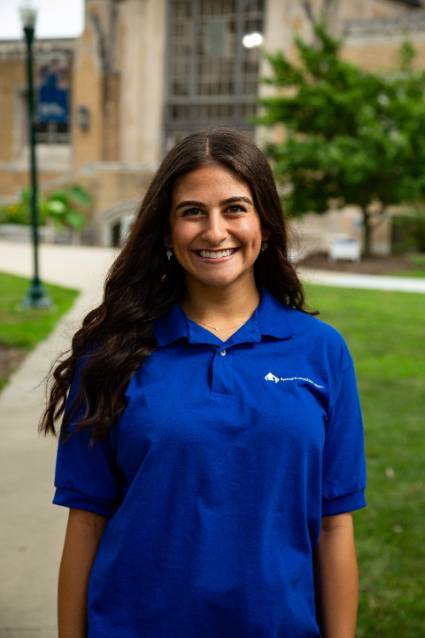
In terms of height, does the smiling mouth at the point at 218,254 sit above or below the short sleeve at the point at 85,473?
above

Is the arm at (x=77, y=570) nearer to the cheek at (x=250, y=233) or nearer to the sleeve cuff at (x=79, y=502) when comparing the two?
the sleeve cuff at (x=79, y=502)

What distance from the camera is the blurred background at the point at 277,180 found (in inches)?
181

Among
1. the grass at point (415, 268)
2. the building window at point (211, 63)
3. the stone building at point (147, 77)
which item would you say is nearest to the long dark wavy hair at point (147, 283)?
the grass at point (415, 268)

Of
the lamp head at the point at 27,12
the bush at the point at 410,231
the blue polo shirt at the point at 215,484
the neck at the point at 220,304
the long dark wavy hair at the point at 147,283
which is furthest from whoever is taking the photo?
the bush at the point at 410,231

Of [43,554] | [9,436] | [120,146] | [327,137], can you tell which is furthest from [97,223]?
[43,554]

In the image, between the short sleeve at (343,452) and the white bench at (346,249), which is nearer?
the short sleeve at (343,452)

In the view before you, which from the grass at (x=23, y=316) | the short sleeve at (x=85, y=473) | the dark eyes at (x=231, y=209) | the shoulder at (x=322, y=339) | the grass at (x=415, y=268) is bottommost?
the grass at (x=415, y=268)

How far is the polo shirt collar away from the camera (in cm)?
193

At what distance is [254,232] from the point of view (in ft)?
6.57

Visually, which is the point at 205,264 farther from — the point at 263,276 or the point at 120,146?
the point at 120,146

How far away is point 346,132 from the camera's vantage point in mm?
21406

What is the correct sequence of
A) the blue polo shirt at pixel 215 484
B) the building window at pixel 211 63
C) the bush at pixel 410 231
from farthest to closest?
1. the building window at pixel 211 63
2. the bush at pixel 410 231
3. the blue polo shirt at pixel 215 484

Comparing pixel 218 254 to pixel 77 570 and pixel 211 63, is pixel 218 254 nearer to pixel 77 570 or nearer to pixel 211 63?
pixel 77 570

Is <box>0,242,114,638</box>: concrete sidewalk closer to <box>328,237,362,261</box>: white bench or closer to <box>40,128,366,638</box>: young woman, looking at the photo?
<box>40,128,366,638</box>: young woman
